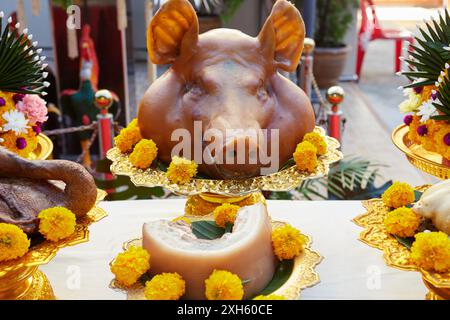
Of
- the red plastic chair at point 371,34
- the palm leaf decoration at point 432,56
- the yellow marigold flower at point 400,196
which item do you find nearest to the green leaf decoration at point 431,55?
the palm leaf decoration at point 432,56

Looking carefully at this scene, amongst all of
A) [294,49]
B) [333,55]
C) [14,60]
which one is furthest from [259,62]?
[333,55]

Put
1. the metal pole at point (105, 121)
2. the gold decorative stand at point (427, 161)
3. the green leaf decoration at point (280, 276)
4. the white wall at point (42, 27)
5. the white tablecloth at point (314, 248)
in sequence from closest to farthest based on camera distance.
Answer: the green leaf decoration at point (280, 276), the gold decorative stand at point (427, 161), the white tablecloth at point (314, 248), the metal pole at point (105, 121), the white wall at point (42, 27)

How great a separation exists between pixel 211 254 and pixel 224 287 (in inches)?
3.5

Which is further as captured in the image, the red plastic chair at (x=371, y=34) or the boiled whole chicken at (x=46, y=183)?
the red plastic chair at (x=371, y=34)

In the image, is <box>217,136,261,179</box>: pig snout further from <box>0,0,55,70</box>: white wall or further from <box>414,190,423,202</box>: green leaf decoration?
<box>0,0,55,70</box>: white wall

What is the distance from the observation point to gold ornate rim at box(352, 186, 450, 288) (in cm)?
107

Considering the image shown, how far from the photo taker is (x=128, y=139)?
1635mm

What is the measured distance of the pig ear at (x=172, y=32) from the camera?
152cm

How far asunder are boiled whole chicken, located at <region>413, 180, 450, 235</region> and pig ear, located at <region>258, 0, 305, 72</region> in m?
0.57

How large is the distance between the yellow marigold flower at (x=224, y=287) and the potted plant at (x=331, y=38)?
191 inches

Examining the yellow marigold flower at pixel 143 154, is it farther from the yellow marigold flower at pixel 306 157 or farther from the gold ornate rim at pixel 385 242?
the gold ornate rim at pixel 385 242

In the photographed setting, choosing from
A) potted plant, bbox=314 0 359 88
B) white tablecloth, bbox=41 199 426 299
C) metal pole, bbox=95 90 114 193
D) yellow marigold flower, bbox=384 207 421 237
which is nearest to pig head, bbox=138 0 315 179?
white tablecloth, bbox=41 199 426 299

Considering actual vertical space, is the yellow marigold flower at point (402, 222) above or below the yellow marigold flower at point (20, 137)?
below

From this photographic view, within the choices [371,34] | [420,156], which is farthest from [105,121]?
[371,34]
